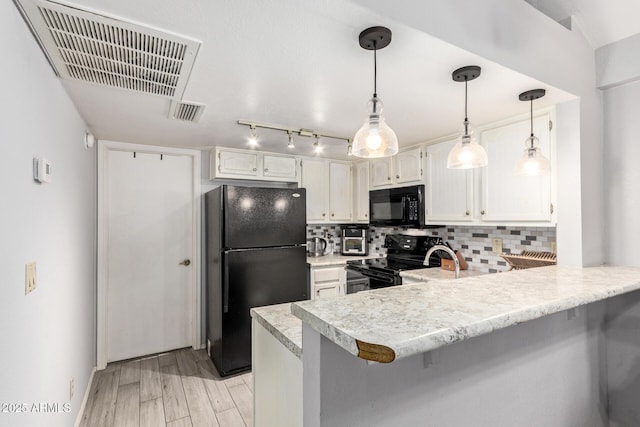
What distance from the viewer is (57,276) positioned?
1630 mm

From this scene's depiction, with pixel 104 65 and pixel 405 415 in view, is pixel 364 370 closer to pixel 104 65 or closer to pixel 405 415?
pixel 405 415

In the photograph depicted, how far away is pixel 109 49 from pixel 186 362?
2795 millimetres

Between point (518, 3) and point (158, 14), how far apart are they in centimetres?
159

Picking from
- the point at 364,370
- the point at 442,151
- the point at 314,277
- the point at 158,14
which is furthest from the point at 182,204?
the point at 364,370

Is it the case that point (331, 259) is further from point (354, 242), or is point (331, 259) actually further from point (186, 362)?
point (186, 362)

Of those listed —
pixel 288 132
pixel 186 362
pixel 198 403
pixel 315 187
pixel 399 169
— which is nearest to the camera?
pixel 198 403

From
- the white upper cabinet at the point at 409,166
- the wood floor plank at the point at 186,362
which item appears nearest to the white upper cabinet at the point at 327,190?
the white upper cabinet at the point at 409,166

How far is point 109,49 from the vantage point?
1336 millimetres

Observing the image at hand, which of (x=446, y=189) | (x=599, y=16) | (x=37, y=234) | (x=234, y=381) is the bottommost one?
(x=234, y=381)

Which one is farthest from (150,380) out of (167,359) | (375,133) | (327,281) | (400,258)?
(375,133)

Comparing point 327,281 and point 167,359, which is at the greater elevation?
point 327,281

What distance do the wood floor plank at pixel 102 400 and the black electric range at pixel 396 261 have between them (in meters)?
2.38

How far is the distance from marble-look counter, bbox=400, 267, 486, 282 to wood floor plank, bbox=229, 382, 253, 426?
167 cm

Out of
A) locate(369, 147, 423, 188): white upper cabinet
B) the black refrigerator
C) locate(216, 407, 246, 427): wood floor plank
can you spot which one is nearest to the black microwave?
locate(369, 147, 423, 188): white upper cabinet
